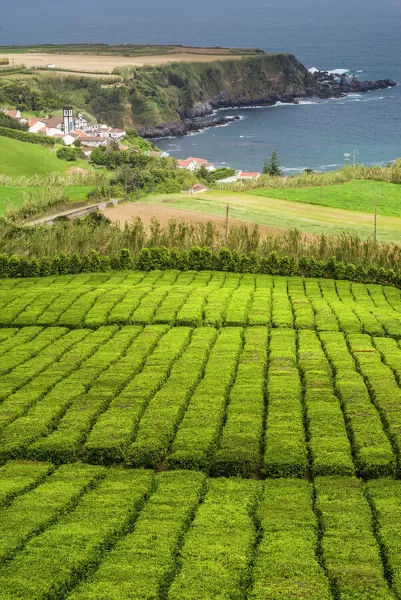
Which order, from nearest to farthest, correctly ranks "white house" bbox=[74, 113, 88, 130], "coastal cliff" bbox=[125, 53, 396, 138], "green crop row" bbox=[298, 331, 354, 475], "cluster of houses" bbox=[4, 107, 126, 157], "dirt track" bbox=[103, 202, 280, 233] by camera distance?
1. "green crop row" bbox=[298, 331, 354, 475]
2. "dirt track" bbox=[103, 202, 280, 233]
3. "cluster of houses" bbox=[4, 107, 126, 157]
4. "white house" bbox=[74, 113, 88, 130]
5. "coastal cliff" bbox=[125, 53, 396, 138]

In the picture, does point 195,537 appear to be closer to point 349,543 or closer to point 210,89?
point 349,543

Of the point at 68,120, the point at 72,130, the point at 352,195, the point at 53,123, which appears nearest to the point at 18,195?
the point at 352,195

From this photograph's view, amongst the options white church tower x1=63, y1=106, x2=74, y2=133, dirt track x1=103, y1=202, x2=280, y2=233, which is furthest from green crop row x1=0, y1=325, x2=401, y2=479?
white church tower x1=63, y1=106, x2=74, y2=133

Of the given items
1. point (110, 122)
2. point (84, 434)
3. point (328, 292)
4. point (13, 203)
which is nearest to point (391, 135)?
point (110, 122)

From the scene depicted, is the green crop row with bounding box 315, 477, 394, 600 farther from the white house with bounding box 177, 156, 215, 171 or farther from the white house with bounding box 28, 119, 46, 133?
the white house with bounding box 28, 119, 46, 133

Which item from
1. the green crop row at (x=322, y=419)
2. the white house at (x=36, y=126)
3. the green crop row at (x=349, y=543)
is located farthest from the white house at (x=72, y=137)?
the green crop row at (x=349, y=543)

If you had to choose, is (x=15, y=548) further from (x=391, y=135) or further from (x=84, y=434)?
(x=391, y=135)
